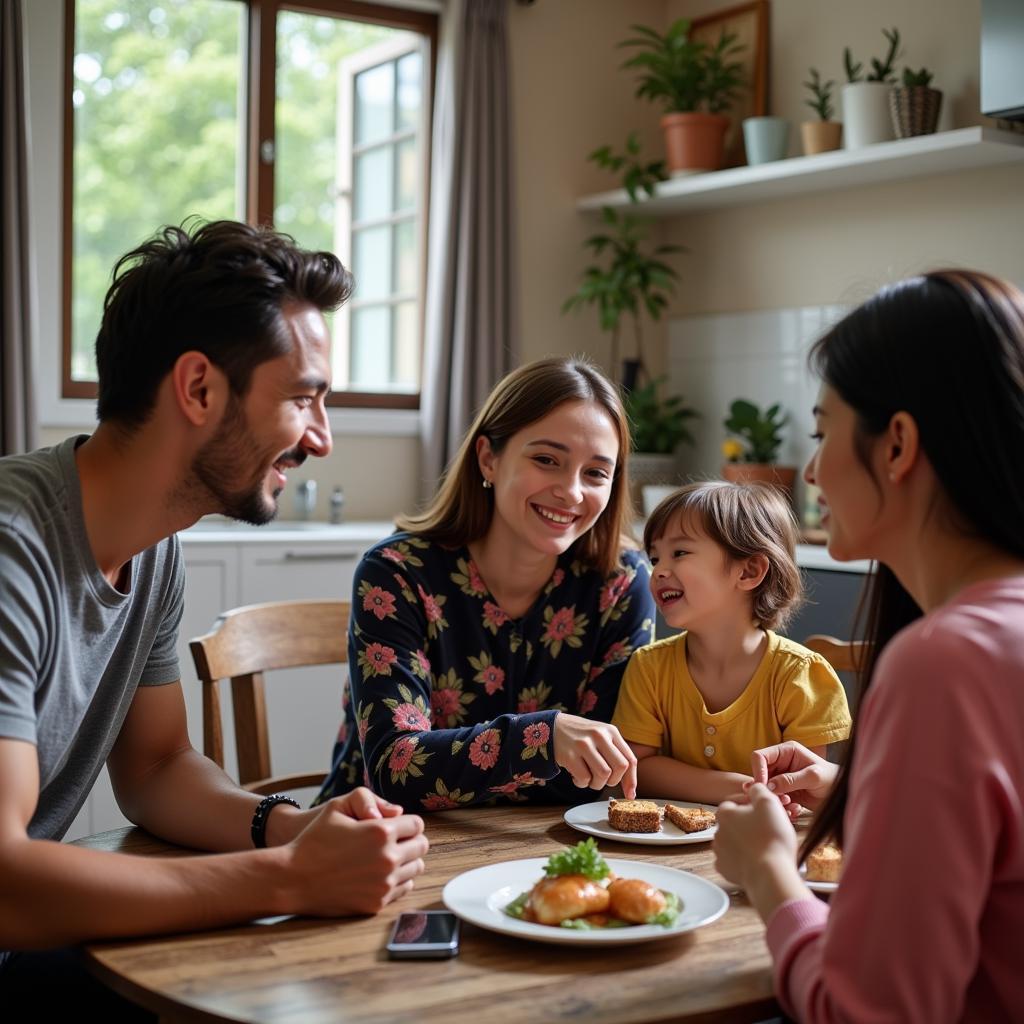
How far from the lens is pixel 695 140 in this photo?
4402 millimetres

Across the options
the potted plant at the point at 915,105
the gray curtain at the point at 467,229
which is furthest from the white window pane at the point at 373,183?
the potted plant at the point at 915,105

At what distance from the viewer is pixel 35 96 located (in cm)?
387

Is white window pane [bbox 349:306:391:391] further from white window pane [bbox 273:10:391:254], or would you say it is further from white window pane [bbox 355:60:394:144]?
white window pane [bbox 355:60:394:144]

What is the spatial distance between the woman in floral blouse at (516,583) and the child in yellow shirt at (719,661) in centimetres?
10

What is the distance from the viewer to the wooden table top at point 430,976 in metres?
1.06

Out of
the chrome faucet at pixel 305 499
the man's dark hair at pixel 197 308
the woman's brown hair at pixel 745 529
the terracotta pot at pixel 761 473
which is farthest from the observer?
the chrome faucet at pixel 305 499

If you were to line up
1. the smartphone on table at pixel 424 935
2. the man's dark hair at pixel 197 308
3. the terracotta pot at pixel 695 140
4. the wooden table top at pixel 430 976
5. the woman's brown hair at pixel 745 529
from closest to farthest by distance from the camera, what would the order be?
the wooden table top at pixel 430 976 < the smartphone on table at pixel 424 935 < the man's dark hair at pixel 197 308 < the woman's brown hair at pixel 745 529 < the terracotta pot at pixel 695 140

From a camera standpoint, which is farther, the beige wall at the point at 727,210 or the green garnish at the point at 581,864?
the beige wall at the point at 727,210

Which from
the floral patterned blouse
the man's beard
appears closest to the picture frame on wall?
the floral patterned blouse

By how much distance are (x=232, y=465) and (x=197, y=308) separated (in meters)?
0.18

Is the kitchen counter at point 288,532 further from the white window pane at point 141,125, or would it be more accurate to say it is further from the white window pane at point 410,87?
the white window pane at point 410,87

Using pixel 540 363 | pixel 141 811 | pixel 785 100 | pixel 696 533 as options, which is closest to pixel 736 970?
pixel 141 811

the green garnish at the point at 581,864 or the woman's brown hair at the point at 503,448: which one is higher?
the woman's brown hair at the point at 503,448

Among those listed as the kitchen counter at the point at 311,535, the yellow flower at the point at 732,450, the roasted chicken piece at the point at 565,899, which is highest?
the yellow flower at the point at 732,450
